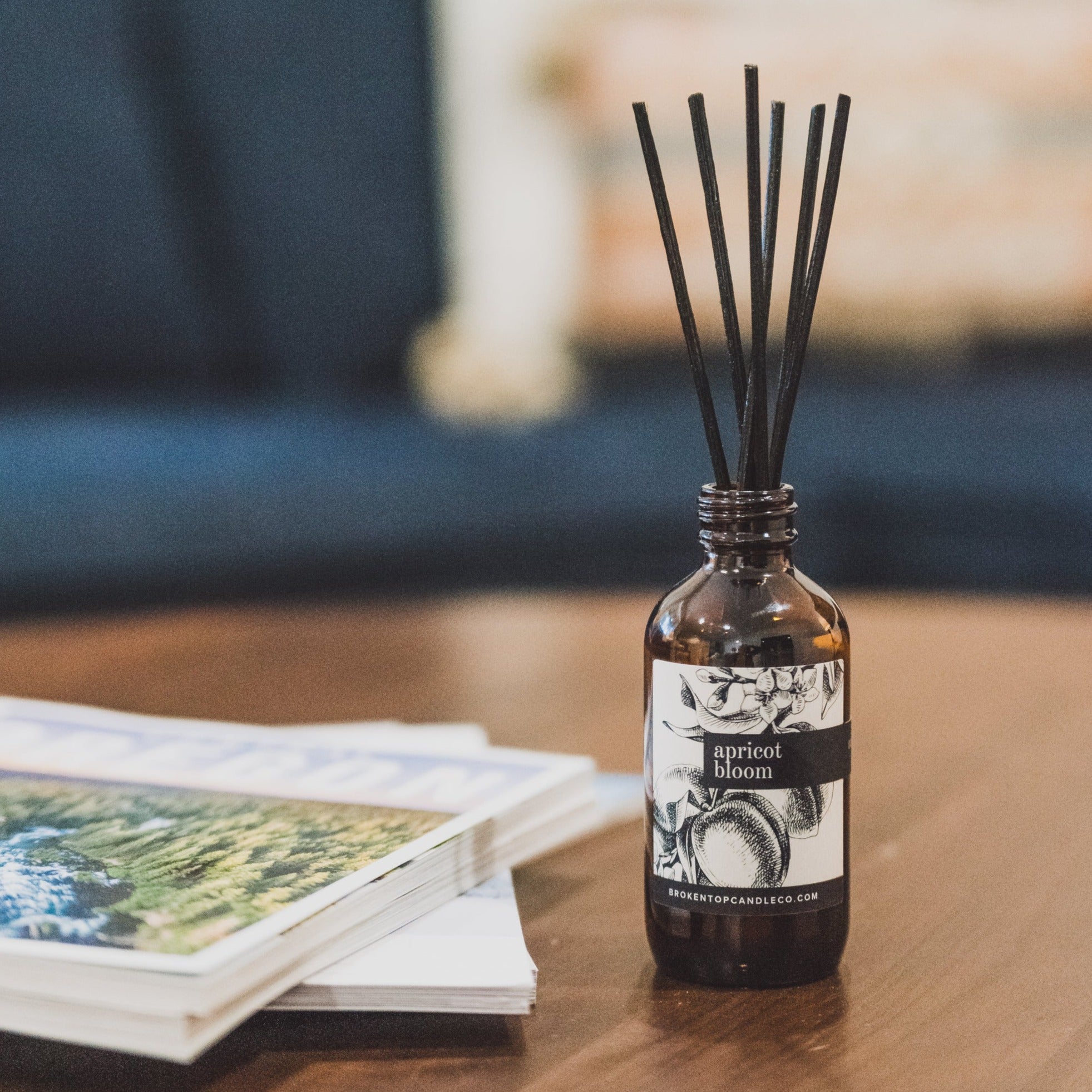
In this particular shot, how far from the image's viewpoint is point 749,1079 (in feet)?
1.36

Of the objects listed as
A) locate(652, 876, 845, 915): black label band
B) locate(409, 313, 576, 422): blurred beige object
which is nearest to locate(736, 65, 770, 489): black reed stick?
locate(652, 876, 845, 915): black label band

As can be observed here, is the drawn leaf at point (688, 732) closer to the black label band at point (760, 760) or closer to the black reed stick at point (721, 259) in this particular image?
the black label band at point (760, 760)

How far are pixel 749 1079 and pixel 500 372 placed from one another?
6.39ft

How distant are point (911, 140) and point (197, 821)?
7.54 feet

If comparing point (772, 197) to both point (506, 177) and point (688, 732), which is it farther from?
point (506, 177)

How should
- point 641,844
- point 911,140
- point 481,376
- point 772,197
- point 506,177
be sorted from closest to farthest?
point 772,197, point 641,844, point 481,376, point 911,140, point 506,177

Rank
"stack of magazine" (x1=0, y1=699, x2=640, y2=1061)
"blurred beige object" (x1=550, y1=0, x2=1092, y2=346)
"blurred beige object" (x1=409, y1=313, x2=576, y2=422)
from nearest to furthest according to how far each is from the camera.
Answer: "stack of magazine" (x1=0, y1=699, x2=640, y2=1061)
"blurred beige object" (x1=409, y1=313, x2=576, y2=422)
"blurred beige object" (x1=550, y1=0, x2=1092, y2=346)

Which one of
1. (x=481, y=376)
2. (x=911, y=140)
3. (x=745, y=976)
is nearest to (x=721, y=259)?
(x=745, y=976)

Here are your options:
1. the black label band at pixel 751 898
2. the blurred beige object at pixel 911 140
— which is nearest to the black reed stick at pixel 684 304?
the black label band at pixel 751 898

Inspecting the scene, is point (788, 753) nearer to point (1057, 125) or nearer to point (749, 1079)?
point (749, 1079)

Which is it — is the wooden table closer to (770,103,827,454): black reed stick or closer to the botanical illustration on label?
the botanical illustration on label

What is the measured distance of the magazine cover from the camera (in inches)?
16.7

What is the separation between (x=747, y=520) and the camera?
0.48 m

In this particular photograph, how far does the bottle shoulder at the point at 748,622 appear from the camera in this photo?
474 mm
